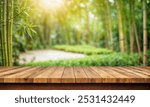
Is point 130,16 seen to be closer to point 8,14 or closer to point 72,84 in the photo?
point 8,14

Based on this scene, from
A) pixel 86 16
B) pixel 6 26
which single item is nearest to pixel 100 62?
pixel 6 26

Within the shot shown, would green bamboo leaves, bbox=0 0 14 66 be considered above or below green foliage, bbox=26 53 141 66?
above

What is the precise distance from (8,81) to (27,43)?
3119 mm

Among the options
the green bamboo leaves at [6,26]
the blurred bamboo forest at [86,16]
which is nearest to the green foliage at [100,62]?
the blurred bamboo forest at [86,16]

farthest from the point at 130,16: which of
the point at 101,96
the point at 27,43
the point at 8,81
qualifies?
the point at 8,81

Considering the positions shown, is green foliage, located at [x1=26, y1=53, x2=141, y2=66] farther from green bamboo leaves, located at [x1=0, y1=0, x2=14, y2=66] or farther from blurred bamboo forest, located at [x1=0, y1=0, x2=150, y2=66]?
green bamboo leaves, located at [x1=0, y1=0, x2=14, y2=66]

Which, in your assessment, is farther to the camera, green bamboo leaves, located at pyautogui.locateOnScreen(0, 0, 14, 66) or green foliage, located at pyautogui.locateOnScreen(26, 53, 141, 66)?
green foliage, located at pyautogui.locateOnScreen(26, 53, 141, 66)

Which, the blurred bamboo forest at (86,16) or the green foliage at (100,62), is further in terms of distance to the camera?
the green foliage at (100,62)

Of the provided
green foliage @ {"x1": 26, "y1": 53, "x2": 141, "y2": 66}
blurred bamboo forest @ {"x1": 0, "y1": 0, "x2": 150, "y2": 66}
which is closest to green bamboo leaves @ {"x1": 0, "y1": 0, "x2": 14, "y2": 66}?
blurred bamboo forest @ {"x1": 0, "y1": 0, "x2": 150, "y2": 66}

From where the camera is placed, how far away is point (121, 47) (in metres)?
5.05

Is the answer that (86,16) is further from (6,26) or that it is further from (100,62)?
(6,26)

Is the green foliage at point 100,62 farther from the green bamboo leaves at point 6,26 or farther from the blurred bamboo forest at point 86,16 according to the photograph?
the green bamboo leaves at point 6,26

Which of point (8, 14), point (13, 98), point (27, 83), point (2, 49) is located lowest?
point (13, 98)

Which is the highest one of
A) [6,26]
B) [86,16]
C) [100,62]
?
[86,16]
